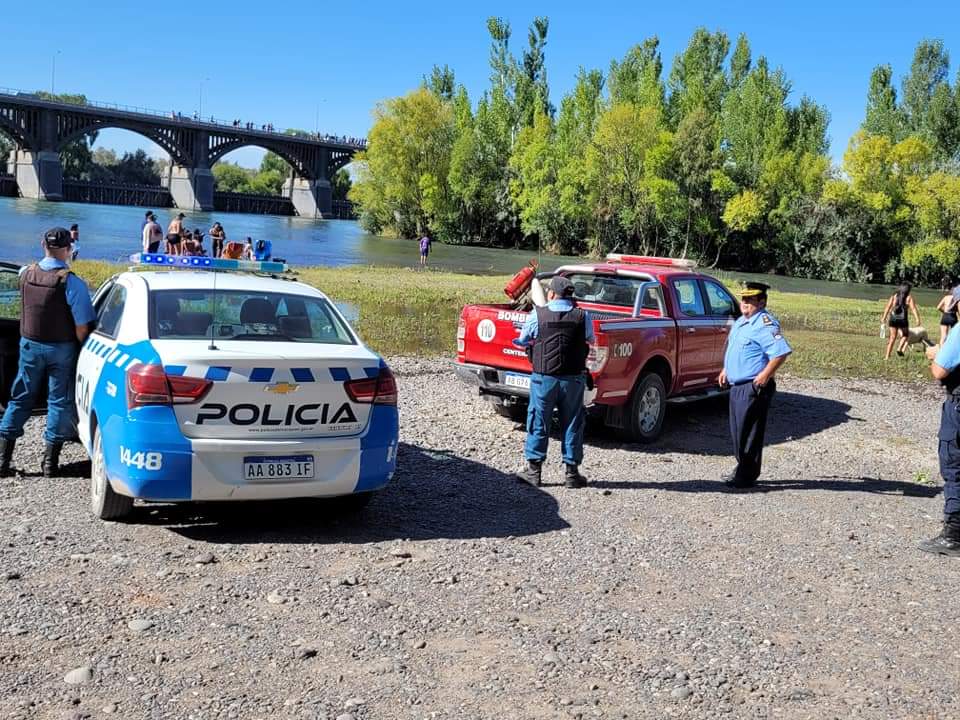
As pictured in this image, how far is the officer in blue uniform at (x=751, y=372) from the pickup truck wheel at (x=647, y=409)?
162 centimetres

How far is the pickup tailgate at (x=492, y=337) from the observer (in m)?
9.73

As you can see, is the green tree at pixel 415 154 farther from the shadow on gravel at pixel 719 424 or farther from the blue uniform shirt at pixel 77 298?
the blue uniform shirt at pixel 77 298

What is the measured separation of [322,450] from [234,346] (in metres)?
0.81

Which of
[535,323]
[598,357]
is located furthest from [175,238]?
[535,323]

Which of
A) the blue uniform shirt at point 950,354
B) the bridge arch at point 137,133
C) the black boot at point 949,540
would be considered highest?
the bridge arch at point 137,133

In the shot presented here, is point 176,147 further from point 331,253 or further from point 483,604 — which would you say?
point 483,604

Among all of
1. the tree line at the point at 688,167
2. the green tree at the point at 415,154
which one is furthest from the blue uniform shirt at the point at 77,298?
the green tree at the point at 415,154

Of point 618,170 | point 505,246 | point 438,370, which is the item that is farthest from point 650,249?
point 438,370

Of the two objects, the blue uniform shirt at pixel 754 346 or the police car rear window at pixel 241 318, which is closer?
the police car rear window at pixel 241 318

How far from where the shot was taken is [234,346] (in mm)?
5844

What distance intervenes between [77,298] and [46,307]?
22cm

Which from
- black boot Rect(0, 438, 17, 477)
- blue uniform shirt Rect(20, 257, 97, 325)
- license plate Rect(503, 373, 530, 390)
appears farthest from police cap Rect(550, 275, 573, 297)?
black boot Rect(0, 438, 17, 477)

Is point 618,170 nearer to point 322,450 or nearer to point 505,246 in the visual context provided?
point 505,246

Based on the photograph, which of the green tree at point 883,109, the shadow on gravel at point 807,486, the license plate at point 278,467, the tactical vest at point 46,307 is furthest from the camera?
the green tree at point 883,109
